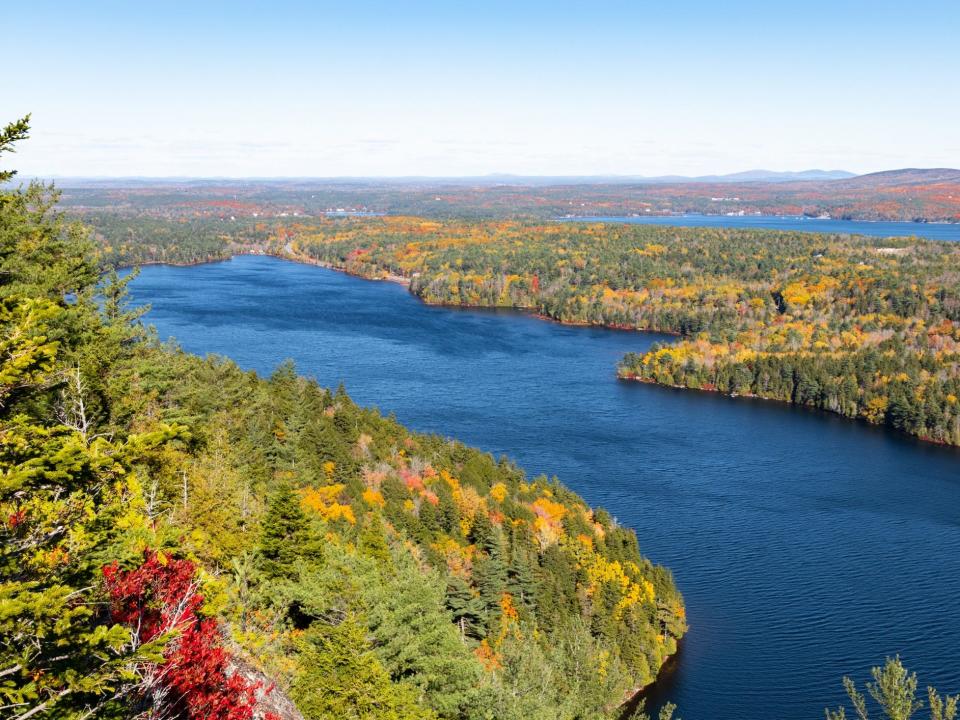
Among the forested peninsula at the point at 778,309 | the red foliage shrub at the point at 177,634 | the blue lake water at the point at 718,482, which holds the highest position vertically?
the red foliage shrub at the point at 177,634

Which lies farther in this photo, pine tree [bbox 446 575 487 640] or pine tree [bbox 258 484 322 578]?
pine tree [bbox 446 575 487 640]

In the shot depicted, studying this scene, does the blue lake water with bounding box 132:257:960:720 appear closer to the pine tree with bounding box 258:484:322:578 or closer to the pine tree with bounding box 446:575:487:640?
→ the pine tree with bounding box 446:575:487:640

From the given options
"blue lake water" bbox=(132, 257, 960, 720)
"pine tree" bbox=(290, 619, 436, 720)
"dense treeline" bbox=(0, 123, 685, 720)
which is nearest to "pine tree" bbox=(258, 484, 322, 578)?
"dense treeline" bbox=(0, 123, 685, 720)

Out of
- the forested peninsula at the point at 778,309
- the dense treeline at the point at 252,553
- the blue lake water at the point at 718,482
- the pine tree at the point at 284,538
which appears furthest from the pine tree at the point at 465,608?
the forested peninsula at the point at 778,309

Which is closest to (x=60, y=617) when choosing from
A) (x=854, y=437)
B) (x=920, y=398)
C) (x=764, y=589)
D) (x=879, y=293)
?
(x=764, y=589)

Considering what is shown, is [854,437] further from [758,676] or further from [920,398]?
[758,676]

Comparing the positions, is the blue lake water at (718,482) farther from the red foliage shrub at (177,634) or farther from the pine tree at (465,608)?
the red foliage shrub at (177,634)
